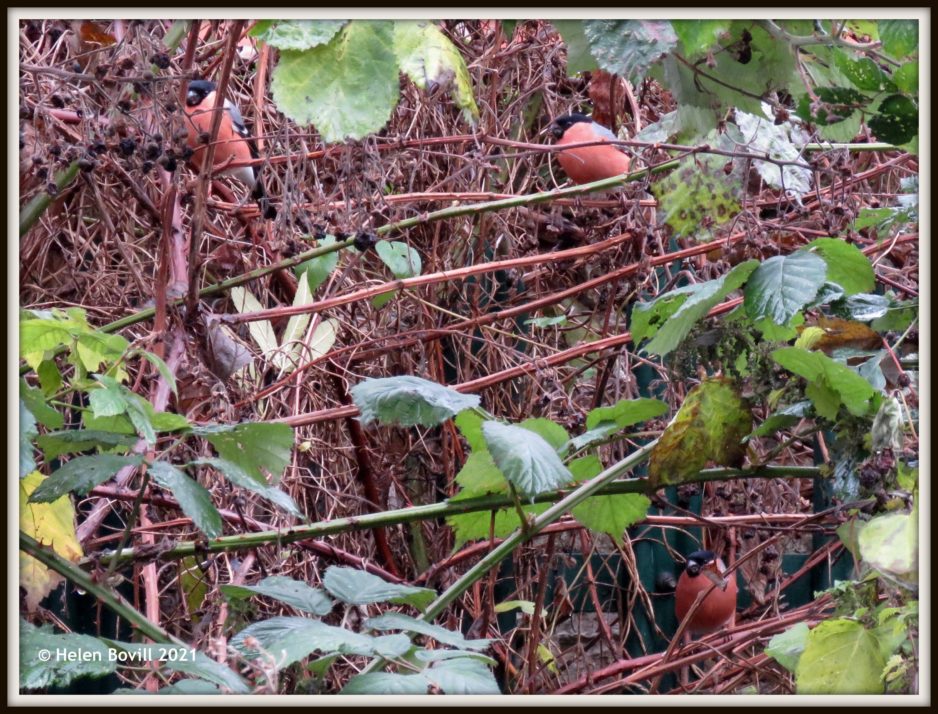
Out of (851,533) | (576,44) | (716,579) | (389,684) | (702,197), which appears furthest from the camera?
(716,579)

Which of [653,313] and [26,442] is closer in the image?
[26,442]

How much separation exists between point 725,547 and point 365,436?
2.99ft

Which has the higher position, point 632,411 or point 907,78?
point 907,78

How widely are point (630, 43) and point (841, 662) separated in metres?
0.77

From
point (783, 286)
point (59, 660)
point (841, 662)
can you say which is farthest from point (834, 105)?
point (59, 660)

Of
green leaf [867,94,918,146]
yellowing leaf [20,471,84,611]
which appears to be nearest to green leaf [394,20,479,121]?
green leaf [867,94,918,146]

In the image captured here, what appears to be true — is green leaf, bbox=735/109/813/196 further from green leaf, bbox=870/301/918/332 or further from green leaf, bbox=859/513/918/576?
Answer: green leaf, bbox=859/513/918/576

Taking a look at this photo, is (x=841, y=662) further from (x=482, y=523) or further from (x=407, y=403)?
(x=407, y=403)

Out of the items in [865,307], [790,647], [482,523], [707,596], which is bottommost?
[707,596]

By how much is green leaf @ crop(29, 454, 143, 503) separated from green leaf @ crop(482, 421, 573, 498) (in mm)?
385

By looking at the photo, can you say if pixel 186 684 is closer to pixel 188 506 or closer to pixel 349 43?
pixel 188 506

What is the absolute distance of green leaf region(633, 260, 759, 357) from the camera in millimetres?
1223

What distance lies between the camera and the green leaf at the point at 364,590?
3.59ft

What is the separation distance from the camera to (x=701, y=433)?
1285mm
